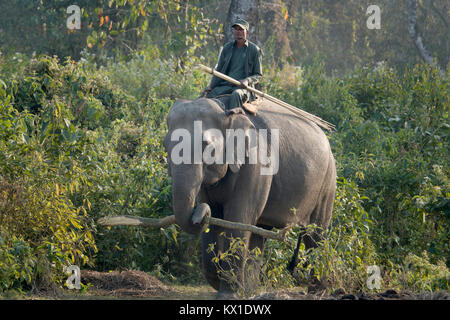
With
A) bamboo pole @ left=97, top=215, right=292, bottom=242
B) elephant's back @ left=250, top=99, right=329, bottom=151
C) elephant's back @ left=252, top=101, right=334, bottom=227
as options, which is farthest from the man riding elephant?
bamboo pole @ left=97, top=215, right=292, bottom=242

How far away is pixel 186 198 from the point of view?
705 centimetres

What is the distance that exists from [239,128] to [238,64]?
921 millimetres

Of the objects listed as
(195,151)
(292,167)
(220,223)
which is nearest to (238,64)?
(292,167)

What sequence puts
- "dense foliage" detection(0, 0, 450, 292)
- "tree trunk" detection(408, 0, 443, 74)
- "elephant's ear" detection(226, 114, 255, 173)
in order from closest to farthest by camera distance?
1. "elephant's ear" detection(226, 114, 255, 173)
2. "dense foliage" detection(0, 0, 450, 292)
3. "tree trunk" detection(408, 0, 443, 74)

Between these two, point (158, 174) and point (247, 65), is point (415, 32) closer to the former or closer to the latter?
point (158, 174)

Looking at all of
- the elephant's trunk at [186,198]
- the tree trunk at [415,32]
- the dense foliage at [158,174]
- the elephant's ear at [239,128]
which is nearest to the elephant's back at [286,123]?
the elephant's ear at [239,128]

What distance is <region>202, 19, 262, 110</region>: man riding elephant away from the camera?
8305 mm

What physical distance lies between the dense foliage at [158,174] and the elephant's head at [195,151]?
131 cm

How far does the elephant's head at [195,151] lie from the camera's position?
7070 mm

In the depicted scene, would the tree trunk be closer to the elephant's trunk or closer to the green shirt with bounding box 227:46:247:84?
the green shirt with bounding box 227:46:247:84

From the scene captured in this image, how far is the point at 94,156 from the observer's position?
9312mm

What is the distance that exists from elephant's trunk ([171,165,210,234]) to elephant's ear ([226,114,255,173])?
1.95ft

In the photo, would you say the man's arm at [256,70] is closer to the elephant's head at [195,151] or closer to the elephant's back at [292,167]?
the elephant's back at [292,167]
